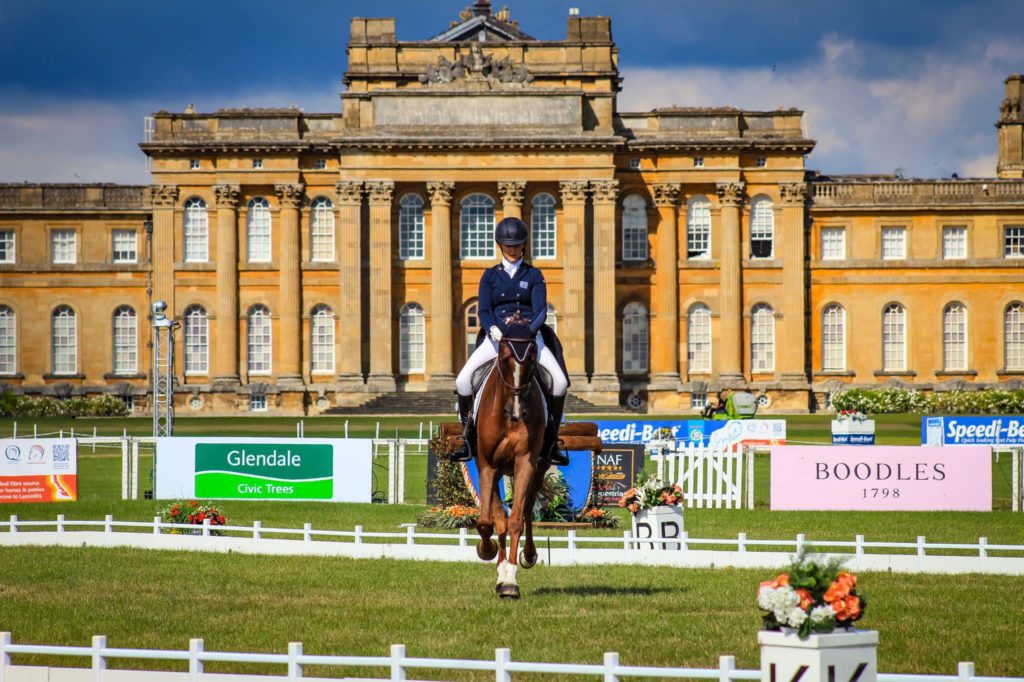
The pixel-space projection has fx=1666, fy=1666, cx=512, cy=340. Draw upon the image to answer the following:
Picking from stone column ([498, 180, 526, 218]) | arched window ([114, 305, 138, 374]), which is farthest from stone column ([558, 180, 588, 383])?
arched window ([114, 305, 138, 374])

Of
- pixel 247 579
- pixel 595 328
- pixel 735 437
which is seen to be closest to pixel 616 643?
pixel 247 579

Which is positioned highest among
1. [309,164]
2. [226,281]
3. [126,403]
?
[309,164]

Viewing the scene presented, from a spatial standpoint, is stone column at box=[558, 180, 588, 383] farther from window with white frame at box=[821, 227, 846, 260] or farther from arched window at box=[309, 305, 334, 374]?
window with white frame at box=[821, 227, 846, 260]

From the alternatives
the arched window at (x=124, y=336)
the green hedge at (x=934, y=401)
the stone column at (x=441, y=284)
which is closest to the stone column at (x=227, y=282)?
the arched window at (x=124, y=336)

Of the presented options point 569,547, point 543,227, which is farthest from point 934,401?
point 569,547

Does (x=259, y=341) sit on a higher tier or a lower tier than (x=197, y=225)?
lower

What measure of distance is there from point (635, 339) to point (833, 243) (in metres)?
10.1

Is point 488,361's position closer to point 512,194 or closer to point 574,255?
point 574,255

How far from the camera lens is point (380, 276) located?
70.9m

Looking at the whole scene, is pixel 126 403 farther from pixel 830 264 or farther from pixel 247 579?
pixel 247 579

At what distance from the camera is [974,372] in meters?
74.5

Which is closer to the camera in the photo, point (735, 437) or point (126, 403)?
point (735, 437)

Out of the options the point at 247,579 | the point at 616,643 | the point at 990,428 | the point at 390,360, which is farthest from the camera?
the point at 390,360

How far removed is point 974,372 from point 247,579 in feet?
196
